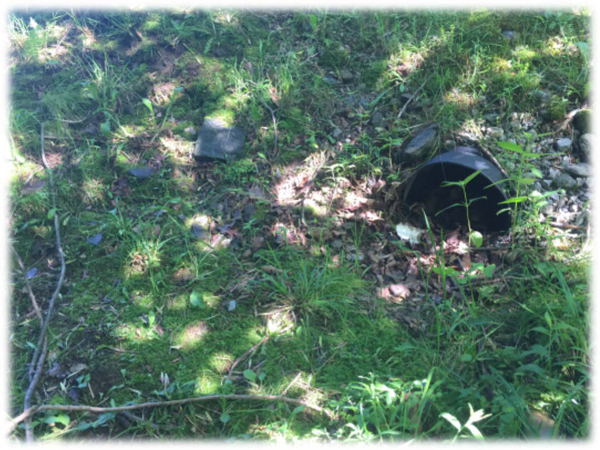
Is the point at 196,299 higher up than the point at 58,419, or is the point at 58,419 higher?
the point at 196,299

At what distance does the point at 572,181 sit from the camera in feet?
9.73

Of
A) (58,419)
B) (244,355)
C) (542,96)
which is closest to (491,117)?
(542,96)

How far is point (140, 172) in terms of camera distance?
124 inches

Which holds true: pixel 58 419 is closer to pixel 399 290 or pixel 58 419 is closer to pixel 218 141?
pixel 399 290

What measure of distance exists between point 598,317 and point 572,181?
1.20m

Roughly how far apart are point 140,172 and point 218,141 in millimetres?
Answer: 609

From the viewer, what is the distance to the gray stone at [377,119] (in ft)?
11.3

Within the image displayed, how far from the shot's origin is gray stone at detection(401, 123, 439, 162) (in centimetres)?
313

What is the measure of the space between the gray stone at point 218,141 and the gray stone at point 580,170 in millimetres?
2345

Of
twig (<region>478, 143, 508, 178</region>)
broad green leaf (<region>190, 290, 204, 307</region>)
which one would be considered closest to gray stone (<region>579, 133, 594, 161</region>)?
twig (<region>478, 143, 508, 178</region>)

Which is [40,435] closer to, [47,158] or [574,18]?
[47,158]

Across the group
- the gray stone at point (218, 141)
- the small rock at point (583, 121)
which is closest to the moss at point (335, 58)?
the gray stone at point (218, 141)

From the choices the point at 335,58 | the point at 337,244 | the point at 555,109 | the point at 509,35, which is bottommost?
the point at 337,244

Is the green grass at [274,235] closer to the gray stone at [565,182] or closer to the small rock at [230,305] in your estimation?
the small rock at [230,305]
